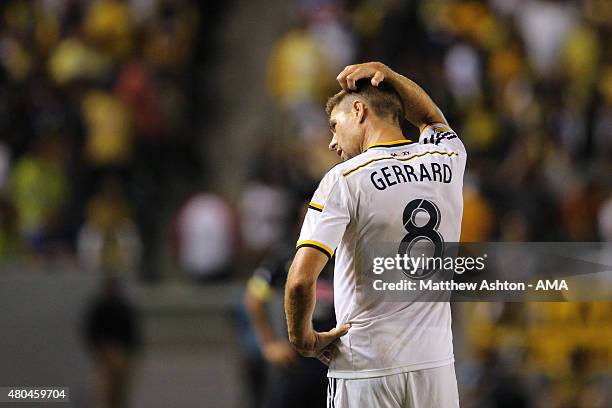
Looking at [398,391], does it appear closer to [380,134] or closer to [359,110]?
[380,134]

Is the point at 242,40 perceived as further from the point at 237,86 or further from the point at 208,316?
the point at 208,316

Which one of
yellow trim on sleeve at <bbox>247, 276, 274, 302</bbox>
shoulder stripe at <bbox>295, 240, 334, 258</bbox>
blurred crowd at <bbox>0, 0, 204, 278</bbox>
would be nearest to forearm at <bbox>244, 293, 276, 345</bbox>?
yellow trim on sleeve at <bbox>247, 276, 274, 302</bbox>

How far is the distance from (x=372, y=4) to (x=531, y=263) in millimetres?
8952

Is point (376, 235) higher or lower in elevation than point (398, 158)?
lower

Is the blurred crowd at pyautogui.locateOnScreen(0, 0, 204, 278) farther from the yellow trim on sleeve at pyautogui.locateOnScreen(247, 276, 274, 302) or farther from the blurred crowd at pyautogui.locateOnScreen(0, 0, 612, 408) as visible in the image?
the yellow trim on sleeve at pyautogui.locateOnScreen(247, 276, 274, 302)

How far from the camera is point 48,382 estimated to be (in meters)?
11.0

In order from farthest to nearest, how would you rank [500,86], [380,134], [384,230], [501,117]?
[500,86], [501,117], [380,134], [384,230]

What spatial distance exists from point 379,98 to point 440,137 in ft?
1.10

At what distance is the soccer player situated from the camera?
4633 mm

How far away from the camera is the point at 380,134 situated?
191 inches

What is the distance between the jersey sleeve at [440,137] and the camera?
16.4ft

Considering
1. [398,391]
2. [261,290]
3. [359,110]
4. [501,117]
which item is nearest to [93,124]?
[501,117]

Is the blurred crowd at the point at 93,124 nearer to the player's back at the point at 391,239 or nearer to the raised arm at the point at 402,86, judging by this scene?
the raised arm at the point at 402,86

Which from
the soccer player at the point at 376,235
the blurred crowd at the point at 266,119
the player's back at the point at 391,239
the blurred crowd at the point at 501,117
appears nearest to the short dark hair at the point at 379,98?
the soccer player at the point at 376,235
